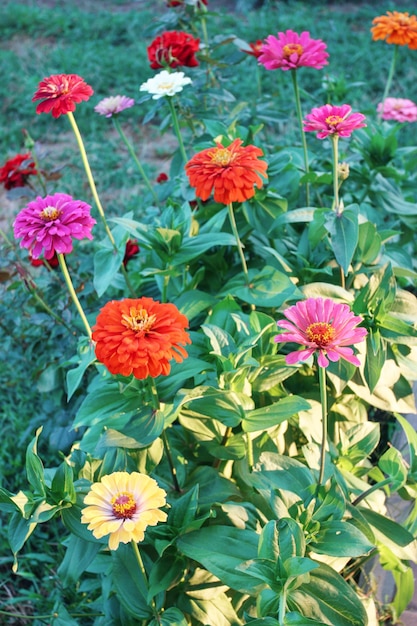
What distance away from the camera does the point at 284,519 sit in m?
1.11

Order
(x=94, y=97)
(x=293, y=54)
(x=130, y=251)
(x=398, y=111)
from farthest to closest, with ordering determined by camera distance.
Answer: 1. (x=94, y=97)
2. (x=398, y=111)
3. (x=130, y=251)
4. (x=293, y=54)

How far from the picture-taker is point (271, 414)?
4.30 ft

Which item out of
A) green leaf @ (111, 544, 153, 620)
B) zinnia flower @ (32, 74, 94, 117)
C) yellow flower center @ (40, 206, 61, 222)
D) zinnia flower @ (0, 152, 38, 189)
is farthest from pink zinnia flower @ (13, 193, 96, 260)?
zinnia flower @ (0, 152, 38, 189)

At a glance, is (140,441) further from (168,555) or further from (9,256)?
(9,256)

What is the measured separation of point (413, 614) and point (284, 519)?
583 mm

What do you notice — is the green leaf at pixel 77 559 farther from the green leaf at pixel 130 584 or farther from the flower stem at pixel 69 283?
the flower stem at pixel 69 283

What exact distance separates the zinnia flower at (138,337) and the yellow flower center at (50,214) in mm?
275

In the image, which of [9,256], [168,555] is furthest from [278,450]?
[9,256]

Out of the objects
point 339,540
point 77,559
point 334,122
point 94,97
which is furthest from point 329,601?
point 94,97

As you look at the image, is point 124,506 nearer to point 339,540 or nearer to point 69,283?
point 339,540

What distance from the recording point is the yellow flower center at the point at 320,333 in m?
1.01

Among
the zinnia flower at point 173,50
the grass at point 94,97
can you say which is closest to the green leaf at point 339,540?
the grass at point 94,97

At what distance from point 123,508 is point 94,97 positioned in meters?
3.50

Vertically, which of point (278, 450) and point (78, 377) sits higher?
point (78, 377)
